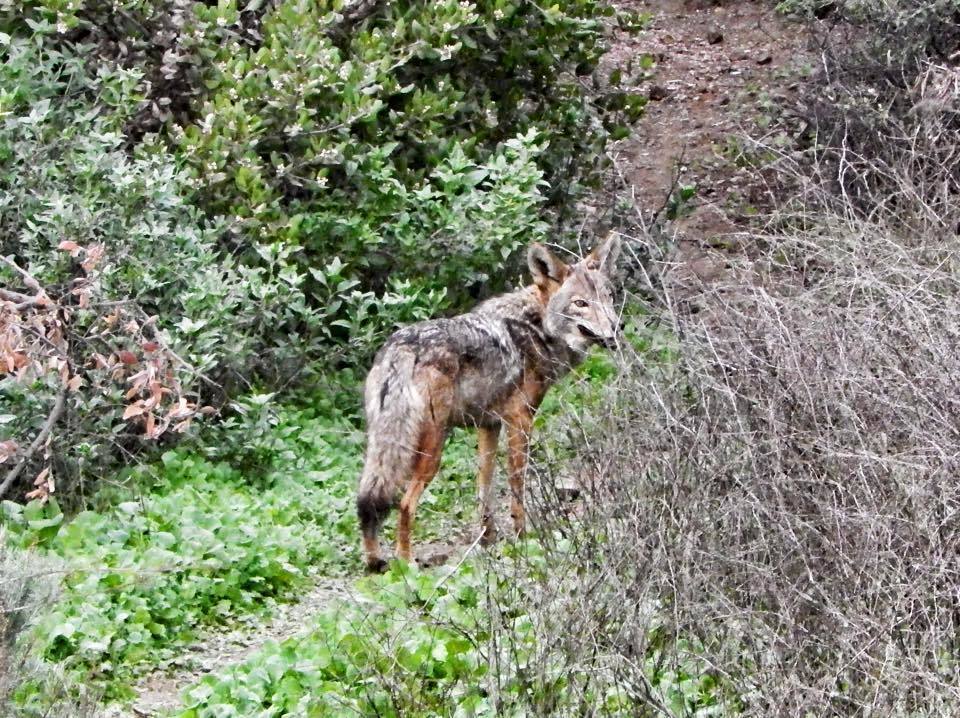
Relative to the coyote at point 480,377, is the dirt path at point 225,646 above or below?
below

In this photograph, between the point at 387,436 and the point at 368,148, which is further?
the point at 368,148

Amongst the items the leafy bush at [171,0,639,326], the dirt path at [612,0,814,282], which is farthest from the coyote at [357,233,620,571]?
the dirt path at [612,0,814,282]

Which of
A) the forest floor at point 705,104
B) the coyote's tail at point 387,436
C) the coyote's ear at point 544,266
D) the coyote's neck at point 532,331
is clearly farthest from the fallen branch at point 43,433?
the forest floor at point 705,104

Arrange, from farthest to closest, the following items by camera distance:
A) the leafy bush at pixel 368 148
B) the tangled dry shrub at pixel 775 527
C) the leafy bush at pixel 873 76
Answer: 1. the leafy bush at pixel 873 76
2. the leafy bush at pixel 368 148
3. the tangled dry shrub at pixel 775 527

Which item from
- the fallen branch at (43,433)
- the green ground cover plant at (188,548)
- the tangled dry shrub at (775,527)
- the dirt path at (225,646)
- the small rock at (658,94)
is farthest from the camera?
the small rock at (658,94)

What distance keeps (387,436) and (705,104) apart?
349 inches

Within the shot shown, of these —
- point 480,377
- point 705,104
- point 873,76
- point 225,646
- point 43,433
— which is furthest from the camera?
point 705,104

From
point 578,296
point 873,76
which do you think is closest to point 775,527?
point 578,296

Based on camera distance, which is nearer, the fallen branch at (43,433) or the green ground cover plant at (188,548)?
the fallen branch at (43,433)

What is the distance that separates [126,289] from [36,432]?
3.64 feet

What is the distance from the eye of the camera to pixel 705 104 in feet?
53.4

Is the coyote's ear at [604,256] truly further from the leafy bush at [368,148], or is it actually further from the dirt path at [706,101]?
the dirt path at [706,101]

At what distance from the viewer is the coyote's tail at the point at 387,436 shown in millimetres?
8352

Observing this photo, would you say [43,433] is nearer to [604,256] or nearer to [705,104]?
[604,256]
